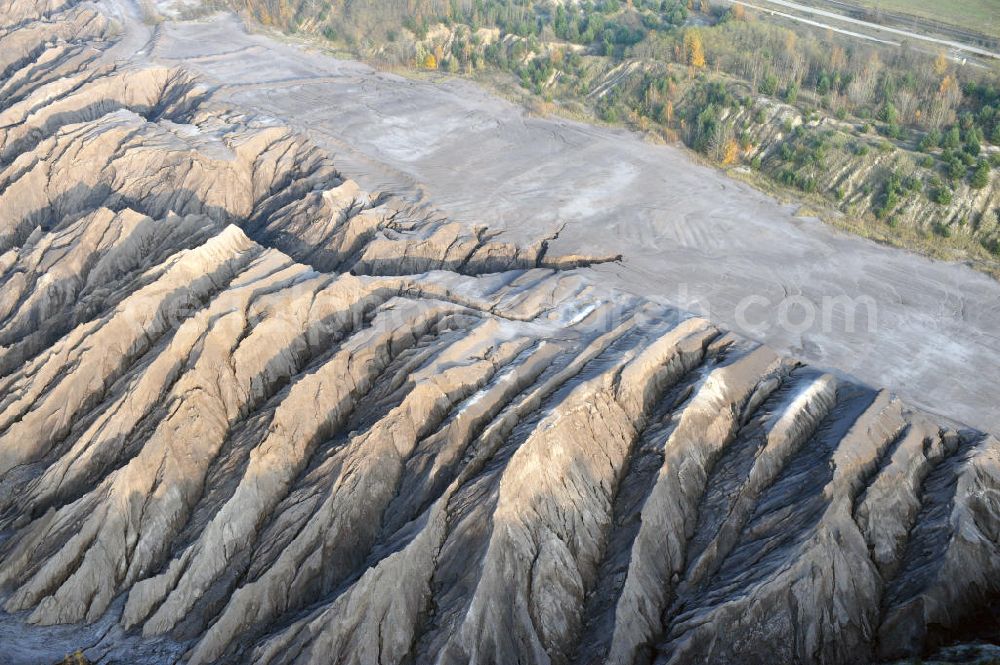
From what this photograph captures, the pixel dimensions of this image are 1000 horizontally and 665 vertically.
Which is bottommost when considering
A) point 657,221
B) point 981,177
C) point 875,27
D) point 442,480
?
point 442,480

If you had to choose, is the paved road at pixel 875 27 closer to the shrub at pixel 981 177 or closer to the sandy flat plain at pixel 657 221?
the shrub at pixel 981 177

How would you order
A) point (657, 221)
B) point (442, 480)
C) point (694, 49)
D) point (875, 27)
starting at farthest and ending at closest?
point (875, 27) → point (694, 49) → point (657, 221) → point (442, 480)

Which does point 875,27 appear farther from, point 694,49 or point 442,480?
point 442,480

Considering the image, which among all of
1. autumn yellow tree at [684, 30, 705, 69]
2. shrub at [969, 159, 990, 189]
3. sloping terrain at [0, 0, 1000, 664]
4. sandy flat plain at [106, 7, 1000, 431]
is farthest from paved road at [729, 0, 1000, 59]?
sloping terrain at [0, 0, 1000, 664]

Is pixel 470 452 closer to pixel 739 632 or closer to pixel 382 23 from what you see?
pixel 739 632

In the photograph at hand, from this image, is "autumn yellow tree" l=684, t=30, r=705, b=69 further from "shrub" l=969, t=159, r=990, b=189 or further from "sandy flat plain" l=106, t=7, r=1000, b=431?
"shrub" l=969, t=159, r=990, b=189

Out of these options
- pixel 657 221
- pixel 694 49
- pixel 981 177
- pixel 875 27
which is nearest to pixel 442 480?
pixel 657 221
